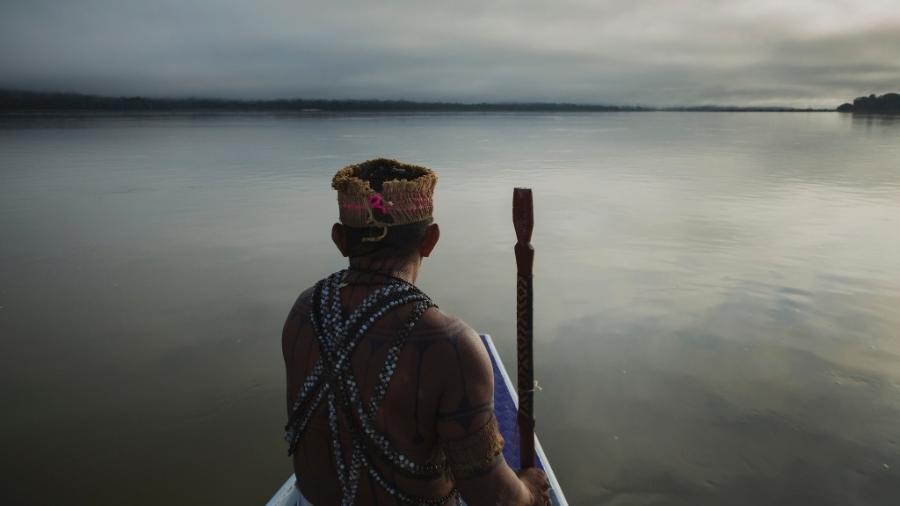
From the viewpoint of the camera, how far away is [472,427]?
6.70 ft

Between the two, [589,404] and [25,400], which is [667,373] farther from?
[25,400]

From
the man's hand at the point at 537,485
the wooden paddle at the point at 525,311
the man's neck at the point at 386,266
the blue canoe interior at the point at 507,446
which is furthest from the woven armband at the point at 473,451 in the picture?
the blue canoe interior at the point at 507,446

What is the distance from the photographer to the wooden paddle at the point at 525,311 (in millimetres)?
2844

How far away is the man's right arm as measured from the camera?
2.00 metres

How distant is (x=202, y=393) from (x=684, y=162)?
30.0m

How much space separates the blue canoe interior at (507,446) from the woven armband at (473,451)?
164cm

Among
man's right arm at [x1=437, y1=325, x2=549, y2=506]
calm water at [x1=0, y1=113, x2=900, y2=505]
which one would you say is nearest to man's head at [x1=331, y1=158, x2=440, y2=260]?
man's right arm at [x1=437, y1=325, x2=549, y2=506]

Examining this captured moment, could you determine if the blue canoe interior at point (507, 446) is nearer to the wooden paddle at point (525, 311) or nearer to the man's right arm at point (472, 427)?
the wooden paddle at point (525, 311)

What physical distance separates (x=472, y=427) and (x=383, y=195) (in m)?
0.92

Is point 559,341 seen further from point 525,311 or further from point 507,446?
point 525,311

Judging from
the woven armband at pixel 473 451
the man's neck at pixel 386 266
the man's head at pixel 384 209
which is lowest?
the woven armband at pixel 473 451

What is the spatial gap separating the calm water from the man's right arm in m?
3.07

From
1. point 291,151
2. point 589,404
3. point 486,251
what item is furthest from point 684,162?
point 589,404

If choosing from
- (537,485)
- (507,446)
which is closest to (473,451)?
(537,485)
